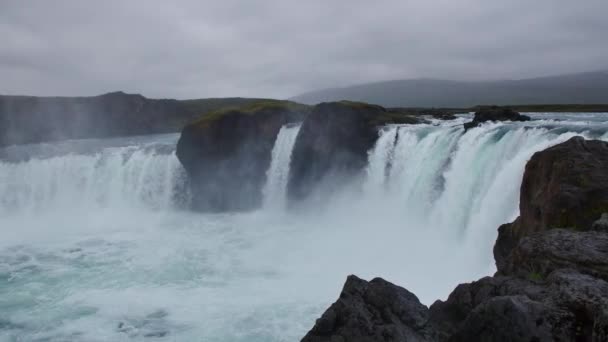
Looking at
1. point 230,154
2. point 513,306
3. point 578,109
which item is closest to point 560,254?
point 513,306

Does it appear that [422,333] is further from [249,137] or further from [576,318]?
[249,137]

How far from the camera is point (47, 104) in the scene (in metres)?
57.8

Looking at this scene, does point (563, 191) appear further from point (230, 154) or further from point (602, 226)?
point (230, 154)

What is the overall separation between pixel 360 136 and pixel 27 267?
19004mm

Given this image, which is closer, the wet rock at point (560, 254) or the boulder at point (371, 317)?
the wet rock at point (560, 254)

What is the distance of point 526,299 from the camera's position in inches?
209

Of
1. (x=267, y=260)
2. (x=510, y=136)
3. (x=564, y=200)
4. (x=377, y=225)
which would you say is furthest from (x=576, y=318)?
(x=377, y=225)

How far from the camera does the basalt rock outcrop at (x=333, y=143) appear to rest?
2798cm

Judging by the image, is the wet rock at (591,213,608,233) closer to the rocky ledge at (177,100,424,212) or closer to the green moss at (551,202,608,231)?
the green moss at (551,202,608,231)

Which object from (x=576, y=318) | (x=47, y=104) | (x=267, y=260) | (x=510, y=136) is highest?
(x=47, y=104)

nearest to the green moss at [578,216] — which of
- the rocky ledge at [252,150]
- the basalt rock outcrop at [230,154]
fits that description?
the rocky ledge at [252,150]

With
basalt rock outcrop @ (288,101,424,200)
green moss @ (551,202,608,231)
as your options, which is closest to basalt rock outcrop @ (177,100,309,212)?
basalt rock outcrop @ (288,101,424,200)

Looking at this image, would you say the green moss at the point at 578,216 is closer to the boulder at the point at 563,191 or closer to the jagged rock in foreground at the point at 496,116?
the boulder at the point at 563,191

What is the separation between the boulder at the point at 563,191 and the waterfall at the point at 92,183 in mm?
25404
